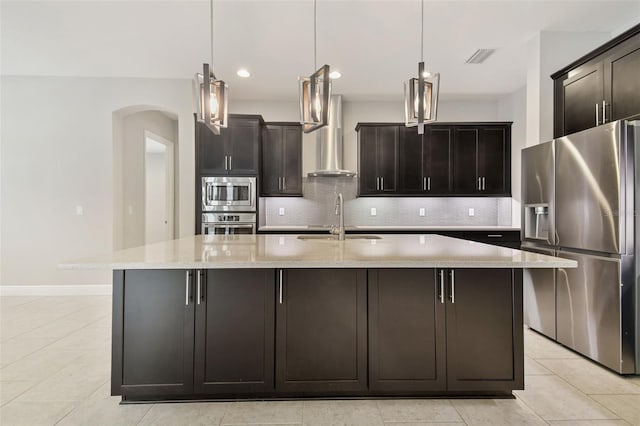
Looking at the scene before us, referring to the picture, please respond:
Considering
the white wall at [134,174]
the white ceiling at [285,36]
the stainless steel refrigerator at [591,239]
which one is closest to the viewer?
the stainless steel refrigerator at [591,239]

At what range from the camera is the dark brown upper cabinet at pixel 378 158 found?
17.5 ft

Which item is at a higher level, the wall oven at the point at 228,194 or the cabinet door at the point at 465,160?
the cabinet door at the point at 465,160

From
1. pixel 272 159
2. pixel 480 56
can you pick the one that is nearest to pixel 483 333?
pixel 480 56

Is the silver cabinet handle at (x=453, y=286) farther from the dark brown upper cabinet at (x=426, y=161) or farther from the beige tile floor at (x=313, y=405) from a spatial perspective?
the dark brown upper cabinet at (x=426, y=161)

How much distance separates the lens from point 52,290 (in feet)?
16.3

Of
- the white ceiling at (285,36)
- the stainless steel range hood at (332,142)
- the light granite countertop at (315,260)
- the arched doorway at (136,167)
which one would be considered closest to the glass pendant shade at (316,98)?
the light granite countertop at (315,260)

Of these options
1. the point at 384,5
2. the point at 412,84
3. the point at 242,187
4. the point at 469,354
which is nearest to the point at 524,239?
the point at 469,354

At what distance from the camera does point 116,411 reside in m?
2.08

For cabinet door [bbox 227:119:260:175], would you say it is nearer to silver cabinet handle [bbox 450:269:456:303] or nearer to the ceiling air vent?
the ceiling air vent

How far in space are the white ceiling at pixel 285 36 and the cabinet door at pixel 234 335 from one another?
2.42 m

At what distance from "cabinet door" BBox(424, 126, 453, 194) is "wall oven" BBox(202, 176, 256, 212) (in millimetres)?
2470

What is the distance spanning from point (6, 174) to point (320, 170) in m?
4.15

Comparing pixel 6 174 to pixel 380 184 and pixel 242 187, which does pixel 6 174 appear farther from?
pixel 380 184

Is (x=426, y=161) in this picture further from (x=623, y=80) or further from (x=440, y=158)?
(x=623, y=80)
